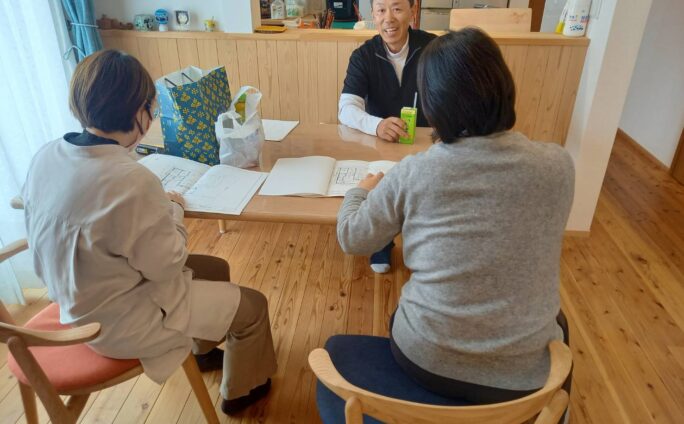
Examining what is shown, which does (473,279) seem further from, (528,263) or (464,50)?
(464,50)

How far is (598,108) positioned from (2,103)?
8.76 ft

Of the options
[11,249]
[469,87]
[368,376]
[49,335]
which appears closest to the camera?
[469,87]

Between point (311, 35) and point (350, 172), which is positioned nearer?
point (350, 172)

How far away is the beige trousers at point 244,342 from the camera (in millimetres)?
1386

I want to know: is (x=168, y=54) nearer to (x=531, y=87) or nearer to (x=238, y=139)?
(x=238, y=139)

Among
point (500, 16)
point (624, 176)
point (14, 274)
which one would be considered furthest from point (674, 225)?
point (14, 274)

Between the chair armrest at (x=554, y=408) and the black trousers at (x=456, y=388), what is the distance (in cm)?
17

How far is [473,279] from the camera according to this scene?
868 millimetres

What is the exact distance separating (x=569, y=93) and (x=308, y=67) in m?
1.44

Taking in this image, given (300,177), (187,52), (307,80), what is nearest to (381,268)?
(300,177)

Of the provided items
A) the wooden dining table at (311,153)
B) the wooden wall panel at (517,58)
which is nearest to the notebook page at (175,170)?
the wooden dining table at (311,153)

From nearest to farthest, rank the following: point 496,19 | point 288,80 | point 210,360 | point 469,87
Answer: point 469,87 < point 210,360 < point 496,19 < point 288,80

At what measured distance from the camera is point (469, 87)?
838 mm

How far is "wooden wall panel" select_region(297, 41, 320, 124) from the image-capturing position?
2.64m
